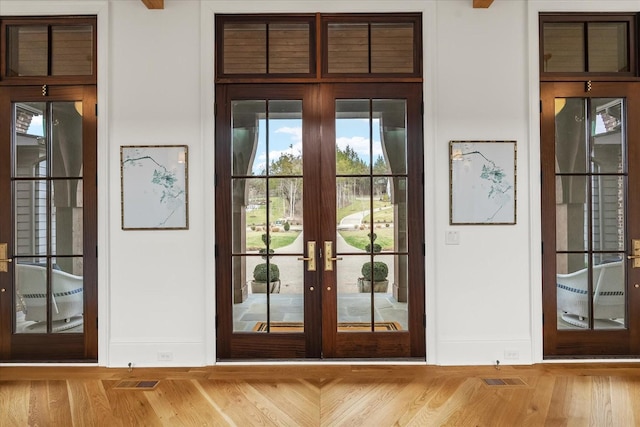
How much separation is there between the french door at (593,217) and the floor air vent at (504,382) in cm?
59

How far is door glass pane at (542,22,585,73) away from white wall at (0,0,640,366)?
17cm

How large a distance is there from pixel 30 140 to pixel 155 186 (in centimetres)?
119

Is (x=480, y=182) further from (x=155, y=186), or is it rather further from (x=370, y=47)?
(x=155, y=186)

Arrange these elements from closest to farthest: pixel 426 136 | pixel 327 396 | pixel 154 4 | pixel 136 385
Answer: pixel 327 396, pixel 136 385, pixel 154 4, pixel 426 136

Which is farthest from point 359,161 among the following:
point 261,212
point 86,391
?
point 86,391

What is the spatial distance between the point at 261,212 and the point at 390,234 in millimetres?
1129

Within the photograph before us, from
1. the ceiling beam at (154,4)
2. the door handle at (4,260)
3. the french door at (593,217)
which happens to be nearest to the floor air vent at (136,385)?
the door handle at (4,260)

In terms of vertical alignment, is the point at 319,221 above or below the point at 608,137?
below

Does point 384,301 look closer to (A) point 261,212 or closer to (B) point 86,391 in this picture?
(A) point 261,212

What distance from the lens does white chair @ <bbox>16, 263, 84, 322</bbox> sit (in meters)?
3.45

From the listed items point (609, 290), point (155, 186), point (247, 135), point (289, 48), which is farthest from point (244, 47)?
point (609, 290)

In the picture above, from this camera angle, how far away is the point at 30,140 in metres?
3.46

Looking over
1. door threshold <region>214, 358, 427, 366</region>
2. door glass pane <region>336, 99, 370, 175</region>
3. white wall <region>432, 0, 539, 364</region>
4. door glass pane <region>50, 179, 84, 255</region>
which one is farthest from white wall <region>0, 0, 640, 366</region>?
door glass pane <region>336, 99, 370, 175</region>

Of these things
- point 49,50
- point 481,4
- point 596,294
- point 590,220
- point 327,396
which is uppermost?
point 481,4
